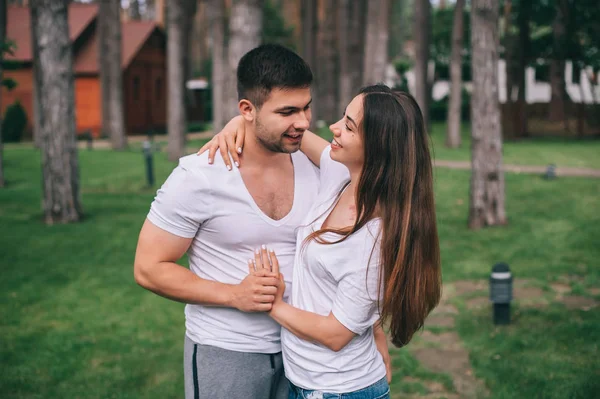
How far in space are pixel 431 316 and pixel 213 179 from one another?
16.7 ft

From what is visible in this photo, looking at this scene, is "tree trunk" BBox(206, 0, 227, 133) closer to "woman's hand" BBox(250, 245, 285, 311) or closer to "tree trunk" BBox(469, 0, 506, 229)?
"tree trunk" BBox(469, 0, 506, 229)

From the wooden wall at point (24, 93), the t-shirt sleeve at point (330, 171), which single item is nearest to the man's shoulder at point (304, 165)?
the t-shirt sleeve at point (330, 171)

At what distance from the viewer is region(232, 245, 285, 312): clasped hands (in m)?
2.77

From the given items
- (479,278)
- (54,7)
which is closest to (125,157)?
(54,7)

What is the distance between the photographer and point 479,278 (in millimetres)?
8703

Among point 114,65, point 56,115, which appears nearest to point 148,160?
point 56,115

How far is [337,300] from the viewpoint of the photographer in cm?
262

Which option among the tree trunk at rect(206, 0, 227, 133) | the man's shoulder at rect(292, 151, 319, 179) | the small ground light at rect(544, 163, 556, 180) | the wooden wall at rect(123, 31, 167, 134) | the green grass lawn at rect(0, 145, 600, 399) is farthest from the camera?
the wooden wall at rect(123, 31, 167, 134)

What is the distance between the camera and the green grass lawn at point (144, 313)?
18.9ft

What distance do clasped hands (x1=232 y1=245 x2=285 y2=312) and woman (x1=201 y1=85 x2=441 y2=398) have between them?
13 mm

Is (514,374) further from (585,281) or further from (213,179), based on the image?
(213,179)

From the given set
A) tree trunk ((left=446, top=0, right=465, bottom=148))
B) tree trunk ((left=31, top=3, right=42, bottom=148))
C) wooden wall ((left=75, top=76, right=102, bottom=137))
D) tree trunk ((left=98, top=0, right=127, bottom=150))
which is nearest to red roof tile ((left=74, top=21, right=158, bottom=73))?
wooden wall ((left=75, top=76, right=102, bottom=137))

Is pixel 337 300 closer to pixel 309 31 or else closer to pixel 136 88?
pixel 309 31

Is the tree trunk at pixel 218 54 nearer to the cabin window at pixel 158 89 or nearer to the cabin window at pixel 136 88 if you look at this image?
the cabin window at pixel 136 88
